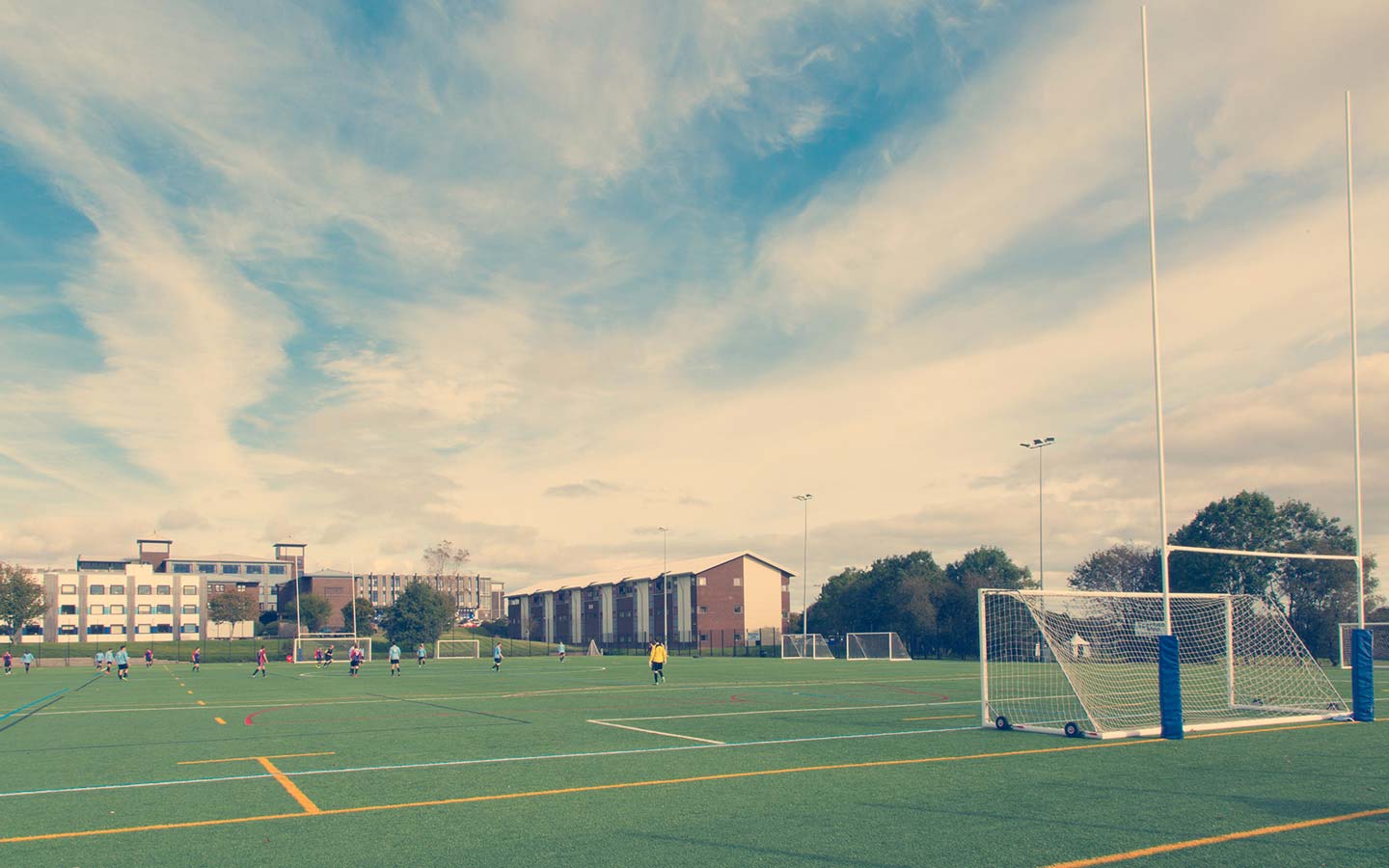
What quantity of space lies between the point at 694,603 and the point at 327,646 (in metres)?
38.8

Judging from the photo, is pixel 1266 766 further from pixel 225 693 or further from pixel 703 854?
pixel 225 693

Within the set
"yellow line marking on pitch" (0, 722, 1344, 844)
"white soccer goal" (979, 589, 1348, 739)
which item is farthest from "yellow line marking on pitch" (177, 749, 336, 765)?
"white soccer goal" (979, 589, 1348, 739)

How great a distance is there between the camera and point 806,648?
73.6 m

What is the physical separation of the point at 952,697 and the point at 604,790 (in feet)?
61.0

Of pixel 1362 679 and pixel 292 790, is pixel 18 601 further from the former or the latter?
pixel 1362 679

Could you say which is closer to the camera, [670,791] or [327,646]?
[670,791]

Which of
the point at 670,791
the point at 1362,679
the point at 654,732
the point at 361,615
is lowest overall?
the point at 361,615

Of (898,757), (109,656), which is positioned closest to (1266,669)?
(898,757)

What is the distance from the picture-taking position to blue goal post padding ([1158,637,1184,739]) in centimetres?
1730

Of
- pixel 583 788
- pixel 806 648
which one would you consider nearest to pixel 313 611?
pixel 806 648

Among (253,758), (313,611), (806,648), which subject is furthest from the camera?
(313,611)

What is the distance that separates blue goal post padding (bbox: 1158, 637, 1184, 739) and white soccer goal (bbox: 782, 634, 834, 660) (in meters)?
55.4

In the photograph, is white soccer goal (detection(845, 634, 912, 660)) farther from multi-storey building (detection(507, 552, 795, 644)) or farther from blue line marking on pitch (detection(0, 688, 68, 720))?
blue line marking on pitch (detection(0, 688, 68, 720))

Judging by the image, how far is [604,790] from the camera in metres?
12.6
